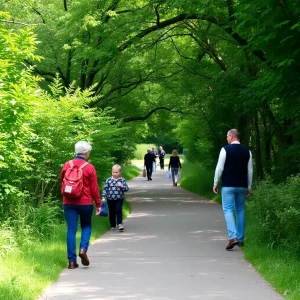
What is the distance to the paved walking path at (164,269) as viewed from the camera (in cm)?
698

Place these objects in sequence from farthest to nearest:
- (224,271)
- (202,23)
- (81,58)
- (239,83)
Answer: (202,23) < (81,58) < (239,83) < (224,271)

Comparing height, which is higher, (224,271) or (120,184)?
(120,184)

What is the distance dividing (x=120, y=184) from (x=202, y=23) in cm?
1046

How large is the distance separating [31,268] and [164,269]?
71.7 inches

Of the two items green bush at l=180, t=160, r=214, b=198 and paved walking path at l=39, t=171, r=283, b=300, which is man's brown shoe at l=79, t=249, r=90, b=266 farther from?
green bush at l=180, t=160, r=214, b=198

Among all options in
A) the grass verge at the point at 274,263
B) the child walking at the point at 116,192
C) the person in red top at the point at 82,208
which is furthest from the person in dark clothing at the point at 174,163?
the person in red top at the point at 82,208

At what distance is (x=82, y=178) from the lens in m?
8.54

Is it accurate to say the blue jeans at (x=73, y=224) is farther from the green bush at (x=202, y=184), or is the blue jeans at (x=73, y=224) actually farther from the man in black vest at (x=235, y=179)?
the green bush at (x=202, y=184)

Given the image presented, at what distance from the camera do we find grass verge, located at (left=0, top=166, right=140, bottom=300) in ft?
21.6

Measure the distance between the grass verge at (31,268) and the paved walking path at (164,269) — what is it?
0.16m

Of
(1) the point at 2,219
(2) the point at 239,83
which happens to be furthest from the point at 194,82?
(1) the point at 2,219

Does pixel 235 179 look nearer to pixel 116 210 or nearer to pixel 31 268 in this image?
pixel 116 210

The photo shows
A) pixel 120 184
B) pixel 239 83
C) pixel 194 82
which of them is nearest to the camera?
pixel 120 184

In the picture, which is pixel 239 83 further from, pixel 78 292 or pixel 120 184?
pixel 78 292
